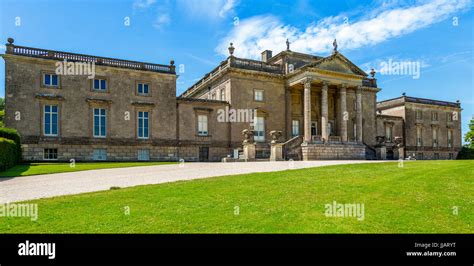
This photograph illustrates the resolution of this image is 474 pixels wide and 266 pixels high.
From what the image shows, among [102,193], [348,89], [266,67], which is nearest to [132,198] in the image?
[102,193]

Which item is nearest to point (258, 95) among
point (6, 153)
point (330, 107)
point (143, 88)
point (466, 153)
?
point (330, 107)

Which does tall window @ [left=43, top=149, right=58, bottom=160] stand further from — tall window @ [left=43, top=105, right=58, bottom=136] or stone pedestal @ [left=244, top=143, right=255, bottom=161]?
stone pedestal @ [left=244, top=143, right=255, bottom=161]

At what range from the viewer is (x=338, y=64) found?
4031 centimetres

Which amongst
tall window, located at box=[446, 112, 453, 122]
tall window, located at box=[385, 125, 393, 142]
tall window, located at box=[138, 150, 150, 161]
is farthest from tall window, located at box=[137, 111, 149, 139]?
tall window, located at box=[446, 112, 453, 122]

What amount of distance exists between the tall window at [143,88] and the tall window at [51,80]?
7628 mm

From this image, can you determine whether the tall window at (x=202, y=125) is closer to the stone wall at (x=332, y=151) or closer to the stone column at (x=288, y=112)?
the stone column at (x=288, y=112)

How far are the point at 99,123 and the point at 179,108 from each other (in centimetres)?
836

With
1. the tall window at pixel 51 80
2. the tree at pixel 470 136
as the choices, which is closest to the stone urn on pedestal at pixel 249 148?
the tall window at pixel 51 80

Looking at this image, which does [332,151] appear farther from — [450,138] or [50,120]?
[450,138]

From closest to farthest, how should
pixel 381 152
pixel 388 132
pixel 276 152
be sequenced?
pixel 276 152, pixel 381 152, pixel 388 132

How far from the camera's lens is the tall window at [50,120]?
31656 millimetres

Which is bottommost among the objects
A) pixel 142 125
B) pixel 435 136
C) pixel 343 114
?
pixel 435 136

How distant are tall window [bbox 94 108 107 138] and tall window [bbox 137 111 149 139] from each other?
336 cm
